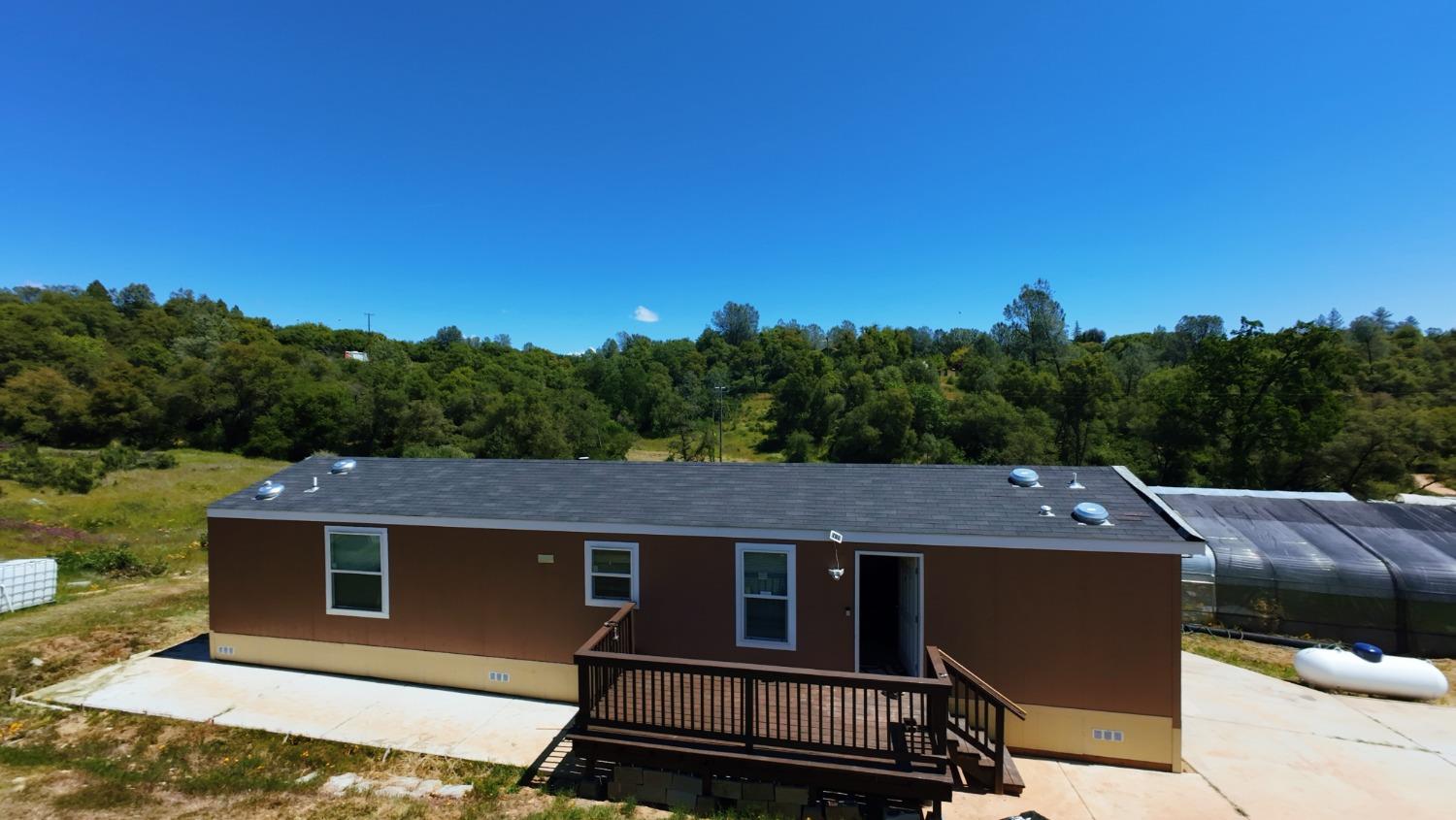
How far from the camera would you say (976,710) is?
19.9 feet

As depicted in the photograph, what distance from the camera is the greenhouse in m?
11.2

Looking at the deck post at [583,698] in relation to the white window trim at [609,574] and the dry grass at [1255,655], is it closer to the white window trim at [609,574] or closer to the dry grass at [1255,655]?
the white window trim at [609,574]

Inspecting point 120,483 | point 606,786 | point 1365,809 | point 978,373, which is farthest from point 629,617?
point 978,373

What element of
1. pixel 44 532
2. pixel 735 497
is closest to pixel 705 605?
pixel 735 497

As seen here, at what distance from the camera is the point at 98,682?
28.2ft

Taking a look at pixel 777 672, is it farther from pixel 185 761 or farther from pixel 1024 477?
pixel 185 761

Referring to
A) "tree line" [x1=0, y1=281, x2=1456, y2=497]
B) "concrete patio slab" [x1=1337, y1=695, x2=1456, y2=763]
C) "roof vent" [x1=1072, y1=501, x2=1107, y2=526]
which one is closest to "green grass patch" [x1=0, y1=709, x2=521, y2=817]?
"roof vent" [x1=1072, y1=501, x2=1107, y2=526]

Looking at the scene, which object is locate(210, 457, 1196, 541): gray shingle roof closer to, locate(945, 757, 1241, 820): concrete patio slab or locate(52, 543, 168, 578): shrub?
locate(945, 757, 1241, 820): concrete patio slab

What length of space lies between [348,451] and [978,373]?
55.0 m

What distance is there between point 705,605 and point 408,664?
15.6ft

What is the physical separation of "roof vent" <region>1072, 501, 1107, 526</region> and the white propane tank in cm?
627

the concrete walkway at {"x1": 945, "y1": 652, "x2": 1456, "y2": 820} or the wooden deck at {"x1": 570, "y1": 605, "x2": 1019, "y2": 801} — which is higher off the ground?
the wooden deck at {"x1": 570, "y1": 605, "x2": 1019, "y2": 801}

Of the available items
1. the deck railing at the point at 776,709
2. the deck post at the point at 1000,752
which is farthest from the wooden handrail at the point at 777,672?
the deck post at the point at 1000,752

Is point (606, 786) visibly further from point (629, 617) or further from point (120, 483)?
point (120, 483)
